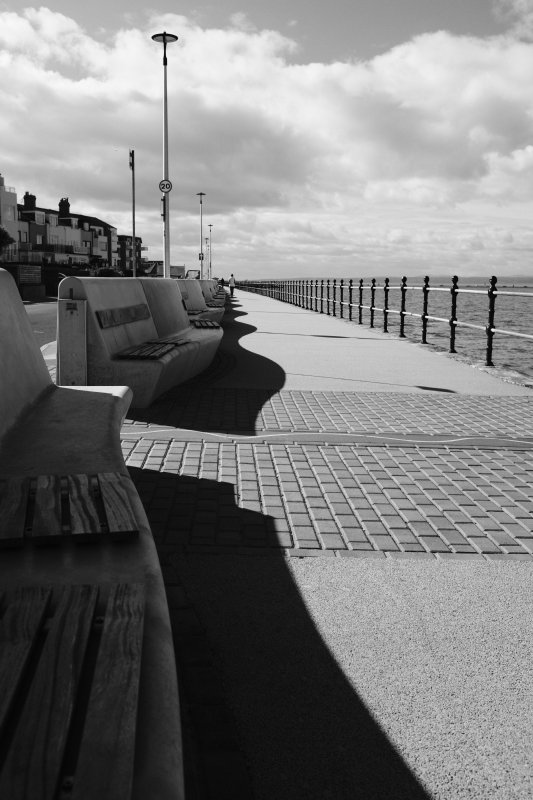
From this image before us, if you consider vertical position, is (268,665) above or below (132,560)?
below

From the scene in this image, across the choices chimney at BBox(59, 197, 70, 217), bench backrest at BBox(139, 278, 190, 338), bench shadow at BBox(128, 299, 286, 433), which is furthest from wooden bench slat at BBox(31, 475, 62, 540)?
chimney at BBox(59, 197, 70, 217)

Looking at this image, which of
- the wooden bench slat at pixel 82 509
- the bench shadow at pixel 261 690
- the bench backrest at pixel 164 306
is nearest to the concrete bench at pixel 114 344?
the bench backrest at pixel 164 306

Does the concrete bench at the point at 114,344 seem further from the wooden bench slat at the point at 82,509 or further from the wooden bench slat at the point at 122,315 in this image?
the wooden bench slat at the point at 82,509

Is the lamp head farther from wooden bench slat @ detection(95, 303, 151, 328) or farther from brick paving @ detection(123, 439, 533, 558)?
brick paving @ detection(123, 439, 533, 558)

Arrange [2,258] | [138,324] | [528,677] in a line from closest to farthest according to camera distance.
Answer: [528,677], [138,324], [2,258]

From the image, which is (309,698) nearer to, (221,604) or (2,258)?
(221,604)

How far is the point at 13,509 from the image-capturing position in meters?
2.90

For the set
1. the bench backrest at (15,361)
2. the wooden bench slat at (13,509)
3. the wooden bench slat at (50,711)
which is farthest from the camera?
the bench backrest at (15,361)

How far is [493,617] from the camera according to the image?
3279 mm

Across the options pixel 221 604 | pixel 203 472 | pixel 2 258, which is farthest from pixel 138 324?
pixel 2 258

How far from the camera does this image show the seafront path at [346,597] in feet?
7.61

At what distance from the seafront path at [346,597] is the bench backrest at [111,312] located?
752 millimetres

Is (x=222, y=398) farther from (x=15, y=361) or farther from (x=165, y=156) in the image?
(x=165, y=156)

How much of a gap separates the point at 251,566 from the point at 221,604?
17.3 inches
